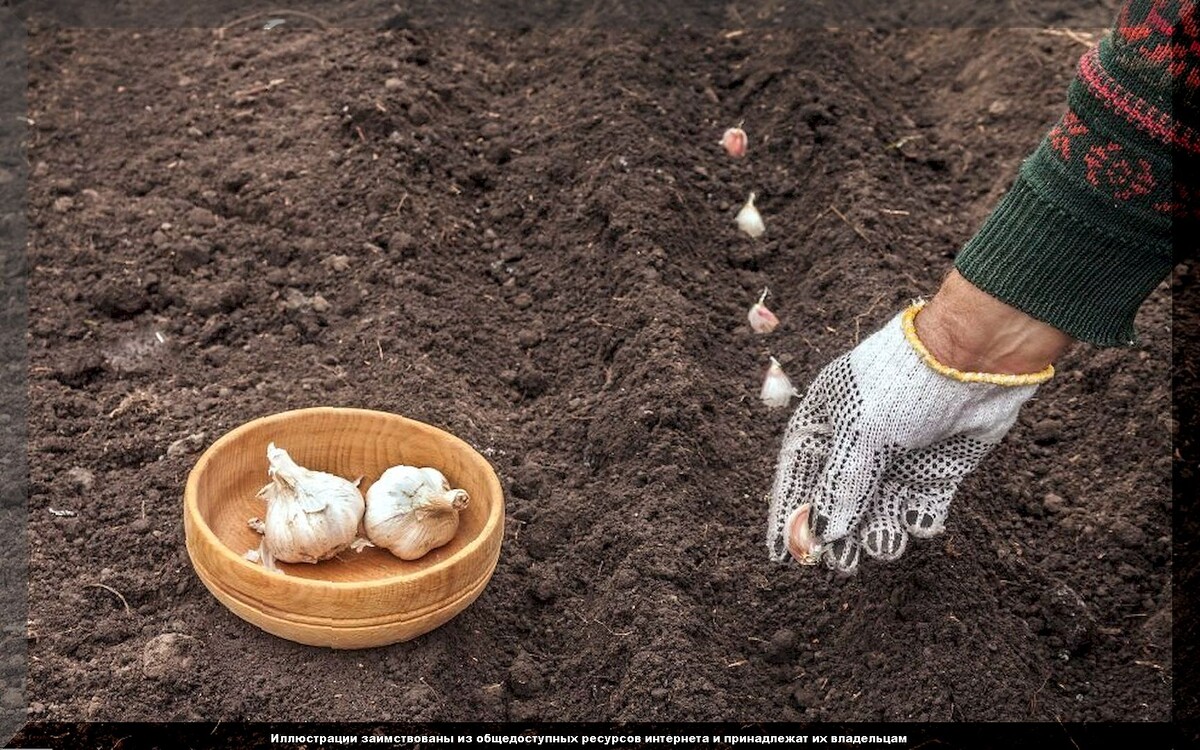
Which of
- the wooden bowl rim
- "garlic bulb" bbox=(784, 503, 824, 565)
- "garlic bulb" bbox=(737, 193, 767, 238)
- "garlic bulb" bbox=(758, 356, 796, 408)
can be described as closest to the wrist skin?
"garlic bulb" bbox=(784, 503, 824, 565)

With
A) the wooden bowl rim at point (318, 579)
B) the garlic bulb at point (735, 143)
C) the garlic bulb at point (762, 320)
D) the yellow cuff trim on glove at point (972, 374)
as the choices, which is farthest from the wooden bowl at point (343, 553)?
the garlic bulb at point (735, 143)

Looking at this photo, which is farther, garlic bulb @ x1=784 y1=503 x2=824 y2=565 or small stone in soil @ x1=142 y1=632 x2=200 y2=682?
garlic bulb @ x1=784 y1=503 x2=824 y2=565

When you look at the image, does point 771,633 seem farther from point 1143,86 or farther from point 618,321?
point 1143,86

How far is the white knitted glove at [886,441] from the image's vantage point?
7.92ft

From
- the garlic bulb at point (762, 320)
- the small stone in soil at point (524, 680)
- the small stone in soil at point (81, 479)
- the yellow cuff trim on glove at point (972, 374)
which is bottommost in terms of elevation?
Answer: the small stone in soil at point (524, 680)

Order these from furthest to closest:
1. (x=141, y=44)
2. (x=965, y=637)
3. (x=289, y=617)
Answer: (x=141, y=44), (x=965, y=637), (x=289, y=617)

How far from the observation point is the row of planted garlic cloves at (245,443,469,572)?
8.22 ft

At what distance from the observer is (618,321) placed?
11.4 feet

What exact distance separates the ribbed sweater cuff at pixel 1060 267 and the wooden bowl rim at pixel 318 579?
0.94 metres

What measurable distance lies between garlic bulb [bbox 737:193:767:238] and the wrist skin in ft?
4.94

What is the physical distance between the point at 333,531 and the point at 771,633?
89cm

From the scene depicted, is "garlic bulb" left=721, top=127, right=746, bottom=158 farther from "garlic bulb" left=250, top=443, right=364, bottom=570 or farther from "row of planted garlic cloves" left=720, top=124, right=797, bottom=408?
"garlic bulb" left=250, top=443, right=364, bottom=570

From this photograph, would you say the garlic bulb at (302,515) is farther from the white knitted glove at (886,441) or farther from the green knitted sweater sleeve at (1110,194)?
the green knitted sweater sleeve at (1110,194)

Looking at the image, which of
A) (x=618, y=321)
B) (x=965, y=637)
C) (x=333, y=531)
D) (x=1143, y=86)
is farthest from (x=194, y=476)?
(x=1143, y=86)
